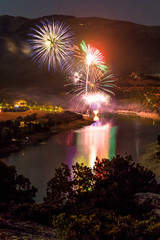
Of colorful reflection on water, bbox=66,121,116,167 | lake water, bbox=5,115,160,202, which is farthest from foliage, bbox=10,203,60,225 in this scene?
colorful reflection on water, bbox=66,121,116,167

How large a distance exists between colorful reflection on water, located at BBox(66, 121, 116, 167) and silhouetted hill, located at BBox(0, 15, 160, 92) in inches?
2262

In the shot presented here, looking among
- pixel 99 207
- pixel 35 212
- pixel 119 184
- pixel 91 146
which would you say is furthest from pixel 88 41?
pixel 35 212

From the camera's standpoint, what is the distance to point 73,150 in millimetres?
23406

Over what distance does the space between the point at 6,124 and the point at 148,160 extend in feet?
62.2

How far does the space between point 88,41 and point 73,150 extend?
123664 mm

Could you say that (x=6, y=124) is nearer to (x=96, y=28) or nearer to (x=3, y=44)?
(x=3, y=44)

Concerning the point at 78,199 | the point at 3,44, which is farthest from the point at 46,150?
the point at 3,44

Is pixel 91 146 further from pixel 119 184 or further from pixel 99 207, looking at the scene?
pixel 99 207

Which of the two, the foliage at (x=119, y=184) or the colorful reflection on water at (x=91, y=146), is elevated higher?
the foliage at (x=119, y=184)

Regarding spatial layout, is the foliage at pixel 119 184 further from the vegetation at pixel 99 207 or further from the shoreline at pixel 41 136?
the shoreline at pixel 41 136

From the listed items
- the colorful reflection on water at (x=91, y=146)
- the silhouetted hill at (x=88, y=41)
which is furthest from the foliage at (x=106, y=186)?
the silhouetted hill at (x=88, y=41)

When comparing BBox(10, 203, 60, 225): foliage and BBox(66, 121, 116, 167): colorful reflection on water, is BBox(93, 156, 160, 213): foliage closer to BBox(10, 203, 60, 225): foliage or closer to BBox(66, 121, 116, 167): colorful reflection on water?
Answer: BBox(10, 203, 60, 225): foliage

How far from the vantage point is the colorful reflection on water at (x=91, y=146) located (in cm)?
2041

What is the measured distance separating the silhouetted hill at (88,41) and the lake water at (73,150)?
58.5m
